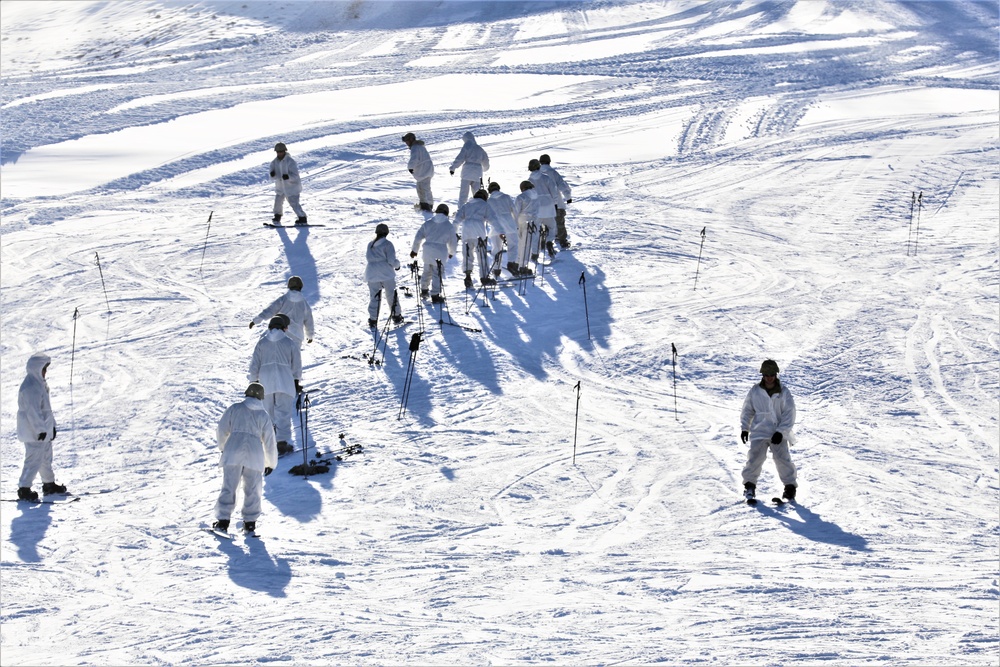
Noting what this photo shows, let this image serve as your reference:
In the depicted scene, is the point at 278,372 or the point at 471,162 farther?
the point at 471,162

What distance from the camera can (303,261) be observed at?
1661 centimetres

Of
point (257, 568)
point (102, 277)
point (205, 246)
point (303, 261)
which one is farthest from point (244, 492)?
point (205, 246)

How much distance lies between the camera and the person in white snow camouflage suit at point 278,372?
11.0m

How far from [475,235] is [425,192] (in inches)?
145

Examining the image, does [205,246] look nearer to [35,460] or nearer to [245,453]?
[35,460]

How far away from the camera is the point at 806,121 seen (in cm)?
2417

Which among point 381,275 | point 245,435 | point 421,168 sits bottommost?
point 245,435

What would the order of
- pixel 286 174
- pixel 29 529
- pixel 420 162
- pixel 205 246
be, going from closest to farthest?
1. pixel 29 529
2. pixel 205 246
3. pixel 286 174
4. pixel 420 162

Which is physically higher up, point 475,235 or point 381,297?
point 475,235

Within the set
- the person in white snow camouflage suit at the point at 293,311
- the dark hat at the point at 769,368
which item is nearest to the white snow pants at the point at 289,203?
the person in white snow camouflage suit at the point at 293,311

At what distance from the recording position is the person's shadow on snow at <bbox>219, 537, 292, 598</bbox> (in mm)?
8633

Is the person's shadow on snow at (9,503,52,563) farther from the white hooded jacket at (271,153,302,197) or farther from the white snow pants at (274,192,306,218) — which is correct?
the white snow pants at (274,192,306,218)

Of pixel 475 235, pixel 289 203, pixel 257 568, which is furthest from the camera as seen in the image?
pixel 289 203

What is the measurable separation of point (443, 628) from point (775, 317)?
7.85 metres
